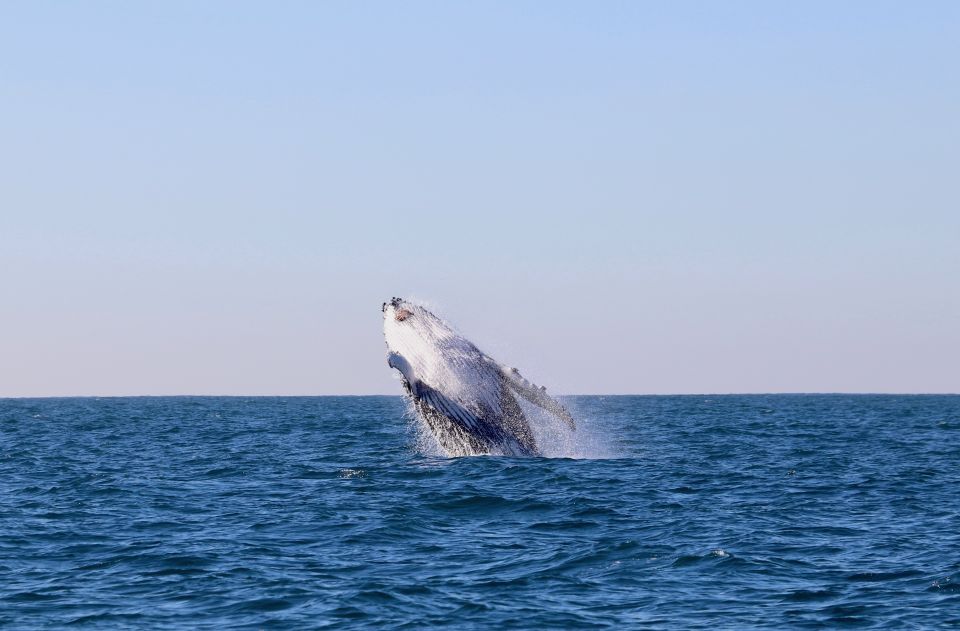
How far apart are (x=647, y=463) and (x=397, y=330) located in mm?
11727

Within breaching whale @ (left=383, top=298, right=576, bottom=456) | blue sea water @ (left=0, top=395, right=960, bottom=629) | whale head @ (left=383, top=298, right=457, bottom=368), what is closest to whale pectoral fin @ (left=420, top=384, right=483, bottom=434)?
breaching whale @ (left=383, top=298, right=576, bottom=456)

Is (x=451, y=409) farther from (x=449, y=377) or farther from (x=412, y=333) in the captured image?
(x=412, y=333)

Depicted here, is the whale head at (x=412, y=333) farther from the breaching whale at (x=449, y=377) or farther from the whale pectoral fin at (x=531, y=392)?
the whale pectoral fin at (x=531, y=392)

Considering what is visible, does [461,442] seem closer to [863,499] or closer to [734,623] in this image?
[863,499]

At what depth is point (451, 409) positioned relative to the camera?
23.8 metres

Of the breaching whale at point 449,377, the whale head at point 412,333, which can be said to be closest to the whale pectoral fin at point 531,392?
the breaching whale at point 449,377

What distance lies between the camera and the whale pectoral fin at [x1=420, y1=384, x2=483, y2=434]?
2328 cm

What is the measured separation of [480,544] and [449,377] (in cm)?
525

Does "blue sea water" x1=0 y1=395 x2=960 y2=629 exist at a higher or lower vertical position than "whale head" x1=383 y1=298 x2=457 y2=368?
lower

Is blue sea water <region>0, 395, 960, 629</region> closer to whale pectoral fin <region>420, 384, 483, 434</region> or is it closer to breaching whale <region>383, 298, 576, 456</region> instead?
whale pectoral fin <region>420, 384, 483, 434</region>

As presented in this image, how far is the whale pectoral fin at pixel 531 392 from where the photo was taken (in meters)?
23.6

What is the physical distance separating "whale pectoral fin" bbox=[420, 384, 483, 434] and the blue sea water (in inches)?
52.6

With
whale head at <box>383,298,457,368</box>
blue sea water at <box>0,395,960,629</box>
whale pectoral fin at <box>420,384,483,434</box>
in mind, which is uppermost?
whale head at <box>383,298,457,368</box>

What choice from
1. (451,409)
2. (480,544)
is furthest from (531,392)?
(480,544)
